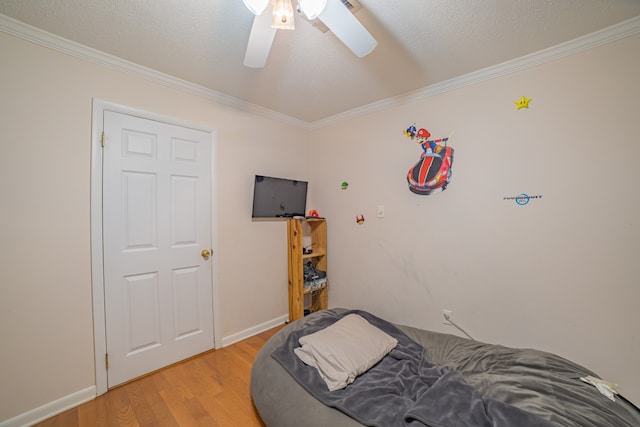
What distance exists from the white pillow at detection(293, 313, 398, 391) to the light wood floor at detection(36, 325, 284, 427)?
0.50m

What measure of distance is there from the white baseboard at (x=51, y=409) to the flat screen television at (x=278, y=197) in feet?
5.77

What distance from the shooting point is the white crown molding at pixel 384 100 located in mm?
1463

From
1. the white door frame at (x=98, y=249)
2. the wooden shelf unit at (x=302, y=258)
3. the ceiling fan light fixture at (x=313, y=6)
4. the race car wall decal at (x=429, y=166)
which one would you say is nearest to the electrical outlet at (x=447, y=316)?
the race car wall decal at (x=429, y=166)

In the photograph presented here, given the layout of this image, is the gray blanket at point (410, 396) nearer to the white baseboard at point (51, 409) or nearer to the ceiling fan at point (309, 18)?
the white baseboard at point (51, 409)

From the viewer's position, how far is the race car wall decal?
2.08m

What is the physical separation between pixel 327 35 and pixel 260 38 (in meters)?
0.49

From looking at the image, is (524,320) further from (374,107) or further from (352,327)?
(374,107)

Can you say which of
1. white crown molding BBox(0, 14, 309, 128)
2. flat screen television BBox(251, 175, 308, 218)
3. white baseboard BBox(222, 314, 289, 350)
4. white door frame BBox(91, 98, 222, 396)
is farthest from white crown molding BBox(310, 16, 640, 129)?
white baseboard BBox(222, 314, 289, 350)

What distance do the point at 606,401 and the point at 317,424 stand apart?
141 cm

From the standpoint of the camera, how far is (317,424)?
46.8 inches

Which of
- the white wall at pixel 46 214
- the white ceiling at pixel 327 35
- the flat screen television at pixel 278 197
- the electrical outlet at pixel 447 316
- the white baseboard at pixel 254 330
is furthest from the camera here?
the flat screen television at pixel 278 197

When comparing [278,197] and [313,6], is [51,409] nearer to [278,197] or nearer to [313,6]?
[278,197]

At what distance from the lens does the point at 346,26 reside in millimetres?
1162

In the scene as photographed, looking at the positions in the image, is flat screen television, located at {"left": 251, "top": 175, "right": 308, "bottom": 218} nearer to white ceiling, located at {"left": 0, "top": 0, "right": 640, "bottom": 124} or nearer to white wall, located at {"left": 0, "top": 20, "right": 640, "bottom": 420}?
white wall, located at {"left": 0, "top": 20, "right": 640, "bottom": 420}
